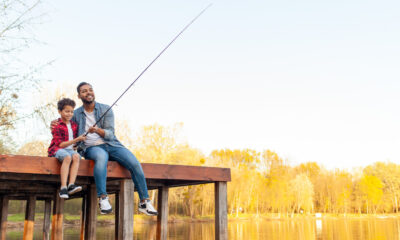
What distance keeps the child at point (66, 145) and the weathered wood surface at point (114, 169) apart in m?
0.13

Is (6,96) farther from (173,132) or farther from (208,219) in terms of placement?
(208,219)

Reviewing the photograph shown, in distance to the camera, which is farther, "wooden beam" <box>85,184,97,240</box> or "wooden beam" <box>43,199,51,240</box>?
"wooden beam" <box>43,199,51,240</box>

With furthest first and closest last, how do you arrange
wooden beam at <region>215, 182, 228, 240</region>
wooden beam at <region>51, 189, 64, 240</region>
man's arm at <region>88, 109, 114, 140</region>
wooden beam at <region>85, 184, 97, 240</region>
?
wooden beam at <region>51, 189, 64, 240</region> < wooden beam at <region>85, 184, 97, 240</region> < wooden beam at <region>215, 182, 228, 240</region> < man's arm at <region>88, 109, 114, 140</region>

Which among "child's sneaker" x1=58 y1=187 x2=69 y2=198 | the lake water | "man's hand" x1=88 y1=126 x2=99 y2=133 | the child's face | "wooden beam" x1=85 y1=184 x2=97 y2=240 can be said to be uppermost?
the child's face

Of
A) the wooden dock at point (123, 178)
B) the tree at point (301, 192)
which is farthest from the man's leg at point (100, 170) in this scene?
the tree at point (301, 192)

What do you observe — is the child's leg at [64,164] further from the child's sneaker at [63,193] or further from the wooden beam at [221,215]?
the wooden beam at [221,215]

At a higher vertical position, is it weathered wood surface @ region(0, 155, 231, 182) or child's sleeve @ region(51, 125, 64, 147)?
child's sleeve @ region(51, 125, 64, 147)

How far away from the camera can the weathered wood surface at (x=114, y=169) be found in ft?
13.2

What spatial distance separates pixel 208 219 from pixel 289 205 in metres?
15.1

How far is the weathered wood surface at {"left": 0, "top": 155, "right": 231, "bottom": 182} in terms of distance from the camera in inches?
159

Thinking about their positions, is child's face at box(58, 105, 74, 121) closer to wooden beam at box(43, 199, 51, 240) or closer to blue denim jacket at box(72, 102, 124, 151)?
blue denim jacket at box(72, 102, 124, 151)

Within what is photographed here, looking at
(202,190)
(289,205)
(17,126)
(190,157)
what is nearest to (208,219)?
(202,190)

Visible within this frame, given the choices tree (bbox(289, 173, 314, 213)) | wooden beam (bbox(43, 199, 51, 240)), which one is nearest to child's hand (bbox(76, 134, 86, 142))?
wooden beam (bbox(43, 199, 51, 240))

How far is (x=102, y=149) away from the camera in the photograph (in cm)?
455
